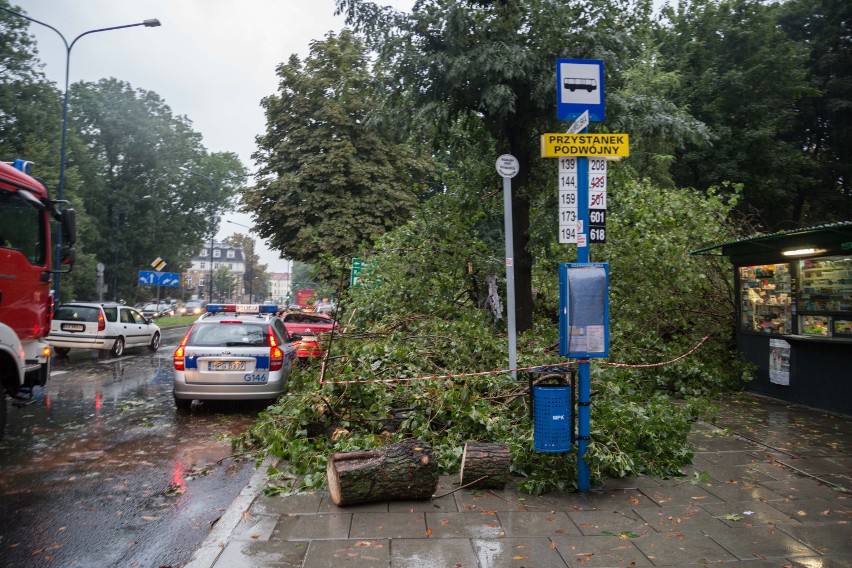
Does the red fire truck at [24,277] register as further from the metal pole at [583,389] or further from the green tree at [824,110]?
the green tree at [824,110]

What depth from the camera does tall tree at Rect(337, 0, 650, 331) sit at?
9375 mm

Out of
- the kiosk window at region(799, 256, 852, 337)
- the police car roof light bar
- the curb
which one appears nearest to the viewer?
the curb

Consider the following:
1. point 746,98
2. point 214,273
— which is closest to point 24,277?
point 746,98

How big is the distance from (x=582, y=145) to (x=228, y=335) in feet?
21.0

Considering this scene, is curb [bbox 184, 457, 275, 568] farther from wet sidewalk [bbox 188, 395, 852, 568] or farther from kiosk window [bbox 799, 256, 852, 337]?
kiosk window [bbox 799, 256, 852, 337]

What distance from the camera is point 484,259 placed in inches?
473

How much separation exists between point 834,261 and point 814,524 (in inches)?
215

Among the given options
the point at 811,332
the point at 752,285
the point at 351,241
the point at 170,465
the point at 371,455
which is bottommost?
the point at 170,465

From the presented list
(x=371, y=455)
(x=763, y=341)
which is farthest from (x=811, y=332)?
(x=371, y=455)

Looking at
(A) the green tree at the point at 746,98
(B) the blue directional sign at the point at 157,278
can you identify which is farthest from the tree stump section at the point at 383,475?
(B) the blue directional sign at the point at 157,278

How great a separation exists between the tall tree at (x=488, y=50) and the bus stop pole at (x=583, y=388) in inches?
163

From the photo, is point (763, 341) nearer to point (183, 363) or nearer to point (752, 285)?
point (752, 285)

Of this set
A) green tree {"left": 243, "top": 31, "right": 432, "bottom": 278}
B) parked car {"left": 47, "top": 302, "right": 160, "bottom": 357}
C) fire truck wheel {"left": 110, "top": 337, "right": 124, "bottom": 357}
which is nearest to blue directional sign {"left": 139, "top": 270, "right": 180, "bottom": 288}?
green tree {"left": 243, "top": 31, "right": 432, "bottom": 278}

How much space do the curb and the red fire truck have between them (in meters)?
3.02
